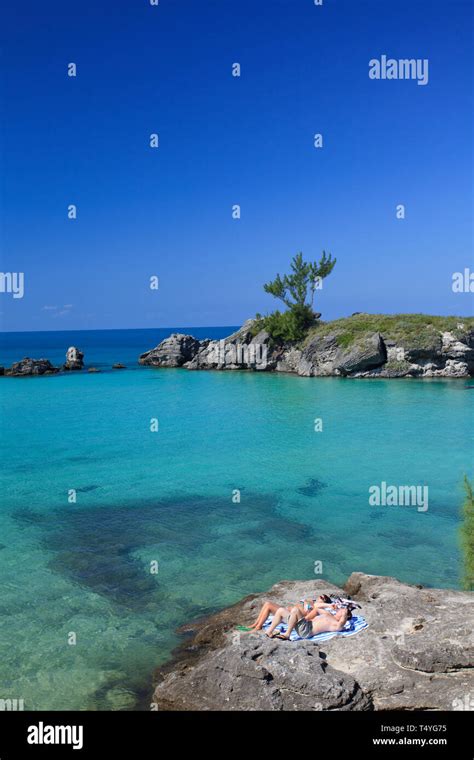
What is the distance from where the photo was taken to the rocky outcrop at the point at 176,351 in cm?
8188

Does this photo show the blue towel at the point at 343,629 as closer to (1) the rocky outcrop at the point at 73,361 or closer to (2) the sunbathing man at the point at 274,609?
(2) the sunbathing man at the point at 274,609

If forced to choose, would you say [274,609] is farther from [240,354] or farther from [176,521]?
[240,354]

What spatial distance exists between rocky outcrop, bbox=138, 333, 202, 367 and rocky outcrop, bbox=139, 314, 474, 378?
2.40 meters

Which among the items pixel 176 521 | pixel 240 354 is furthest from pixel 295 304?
pixel 176 521

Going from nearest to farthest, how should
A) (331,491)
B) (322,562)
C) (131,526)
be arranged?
(322,562) < (131,526) < (331,491)

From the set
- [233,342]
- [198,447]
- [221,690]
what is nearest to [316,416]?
[198,447]

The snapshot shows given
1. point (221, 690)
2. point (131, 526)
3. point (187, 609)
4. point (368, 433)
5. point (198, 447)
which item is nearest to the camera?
point (221, 690)

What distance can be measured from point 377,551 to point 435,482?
7.68 meters

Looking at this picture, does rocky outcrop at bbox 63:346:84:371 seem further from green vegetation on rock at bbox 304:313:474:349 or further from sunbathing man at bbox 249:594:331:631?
sunbathing man at bbox 249:594:331:631

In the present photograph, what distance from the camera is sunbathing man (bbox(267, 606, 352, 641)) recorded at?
1037 cm

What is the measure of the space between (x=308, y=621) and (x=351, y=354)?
52.5m

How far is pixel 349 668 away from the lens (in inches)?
378

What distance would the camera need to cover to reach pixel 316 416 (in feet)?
130
